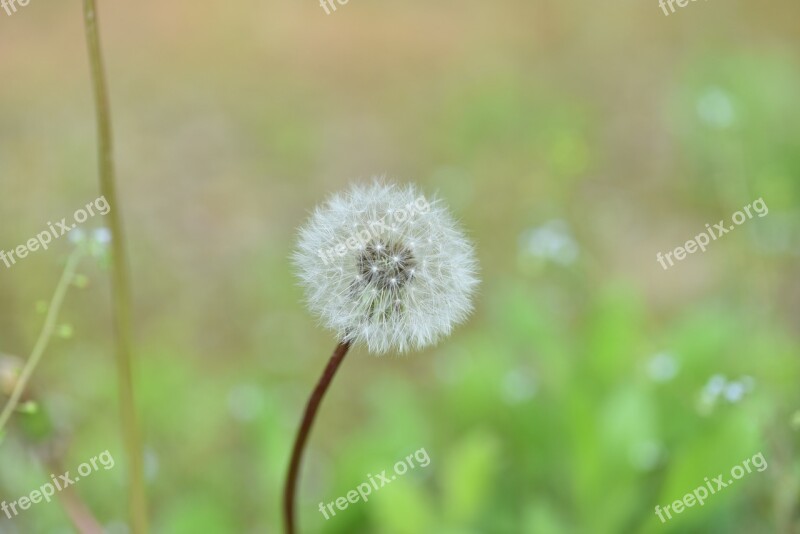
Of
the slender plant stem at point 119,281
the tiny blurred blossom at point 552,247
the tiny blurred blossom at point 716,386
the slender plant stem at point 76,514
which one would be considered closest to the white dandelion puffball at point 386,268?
the slender plant stem at point 119,281

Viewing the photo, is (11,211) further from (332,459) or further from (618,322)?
(618,322)

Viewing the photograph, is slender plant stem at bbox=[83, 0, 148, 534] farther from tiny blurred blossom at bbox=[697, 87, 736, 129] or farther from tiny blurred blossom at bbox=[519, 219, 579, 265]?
tiny blurred blossom at bbox=[697, 87, 736, 129]

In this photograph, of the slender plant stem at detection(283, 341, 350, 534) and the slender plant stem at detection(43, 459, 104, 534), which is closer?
the slender plant stem at detection(283, 341, 350, 534)

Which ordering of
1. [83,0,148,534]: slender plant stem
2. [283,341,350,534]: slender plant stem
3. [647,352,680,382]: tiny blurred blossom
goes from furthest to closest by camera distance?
[647,352,680,382]: tiny blurred blossom, [83,0,148,534]: slender plant stem, [283,341,350,534]: slender plant stem

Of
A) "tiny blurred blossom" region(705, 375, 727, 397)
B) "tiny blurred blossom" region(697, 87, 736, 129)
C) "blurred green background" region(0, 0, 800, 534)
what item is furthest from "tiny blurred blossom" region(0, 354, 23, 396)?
"tiny blurred blossom" region(697, 87, 736, 129)

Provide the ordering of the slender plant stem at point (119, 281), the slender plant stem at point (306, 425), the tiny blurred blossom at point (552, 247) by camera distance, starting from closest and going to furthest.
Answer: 1. the slender plant stem at point (306, 425)
2. the slender plant stem at point (119, 281)
3. the tiny blurred blossom at point (552, 247)

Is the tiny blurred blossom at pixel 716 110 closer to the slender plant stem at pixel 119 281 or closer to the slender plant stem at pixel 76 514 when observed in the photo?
the slender plant stem at pixel 119 281
